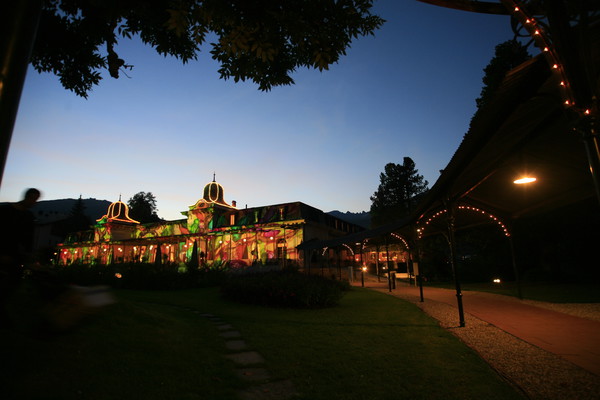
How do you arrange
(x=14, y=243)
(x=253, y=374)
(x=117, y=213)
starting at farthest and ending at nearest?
(x=117, y=213) < (x=253, y=374) < (x=14, y=243)

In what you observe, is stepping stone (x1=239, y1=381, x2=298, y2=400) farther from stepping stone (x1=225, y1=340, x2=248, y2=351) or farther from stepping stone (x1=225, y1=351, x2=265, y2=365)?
stepping stone (x1=225, y1=340, x2=248, y2=351)

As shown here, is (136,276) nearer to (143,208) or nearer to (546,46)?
(546,46)

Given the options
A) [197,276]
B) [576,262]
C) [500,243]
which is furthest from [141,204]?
[576,262]

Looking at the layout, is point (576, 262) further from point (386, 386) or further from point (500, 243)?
point (386, 386)

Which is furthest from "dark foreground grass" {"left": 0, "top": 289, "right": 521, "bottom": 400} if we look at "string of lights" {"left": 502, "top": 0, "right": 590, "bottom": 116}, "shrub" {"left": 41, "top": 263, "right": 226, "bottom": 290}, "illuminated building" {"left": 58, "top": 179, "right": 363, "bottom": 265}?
"illuminated building" {"left": 58, "top": 179, "right": 363, "bottom": 265}

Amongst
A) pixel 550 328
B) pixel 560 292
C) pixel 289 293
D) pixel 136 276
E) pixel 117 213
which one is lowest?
pixel 550 328

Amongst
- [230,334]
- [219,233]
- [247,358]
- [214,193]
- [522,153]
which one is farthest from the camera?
[214,193]

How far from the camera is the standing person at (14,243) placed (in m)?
3.59

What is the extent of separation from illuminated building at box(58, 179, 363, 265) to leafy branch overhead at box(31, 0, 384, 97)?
64.9 feet

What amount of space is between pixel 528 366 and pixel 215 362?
453 cm

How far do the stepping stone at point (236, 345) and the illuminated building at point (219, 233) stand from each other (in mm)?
19181

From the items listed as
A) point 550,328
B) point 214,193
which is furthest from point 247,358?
point 214,193

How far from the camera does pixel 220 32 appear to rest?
13.6 feet

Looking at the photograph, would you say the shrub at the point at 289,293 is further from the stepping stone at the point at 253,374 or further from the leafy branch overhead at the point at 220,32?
the leafy branch overhead at the point at 220,32
